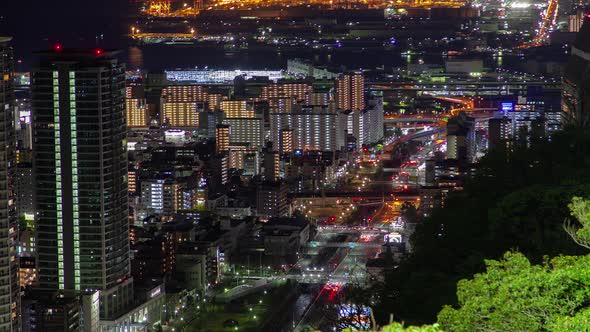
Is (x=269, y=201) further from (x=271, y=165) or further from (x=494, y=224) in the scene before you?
(x=494, y=224)

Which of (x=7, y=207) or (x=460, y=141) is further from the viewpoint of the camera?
(x=460, y=141)

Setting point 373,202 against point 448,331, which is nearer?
point 448,331

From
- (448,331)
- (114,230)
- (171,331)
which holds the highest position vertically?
(448,331)

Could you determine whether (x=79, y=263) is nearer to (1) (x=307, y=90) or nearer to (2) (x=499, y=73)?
(1) (x=307, y=90)

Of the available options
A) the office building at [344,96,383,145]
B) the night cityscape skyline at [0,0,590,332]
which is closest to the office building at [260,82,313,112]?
the night cityscape skyline at [0,0,590,332]

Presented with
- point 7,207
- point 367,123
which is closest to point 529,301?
point 7,207

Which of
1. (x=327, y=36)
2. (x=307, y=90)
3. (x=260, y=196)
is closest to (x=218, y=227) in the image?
(x=260, y=196)
